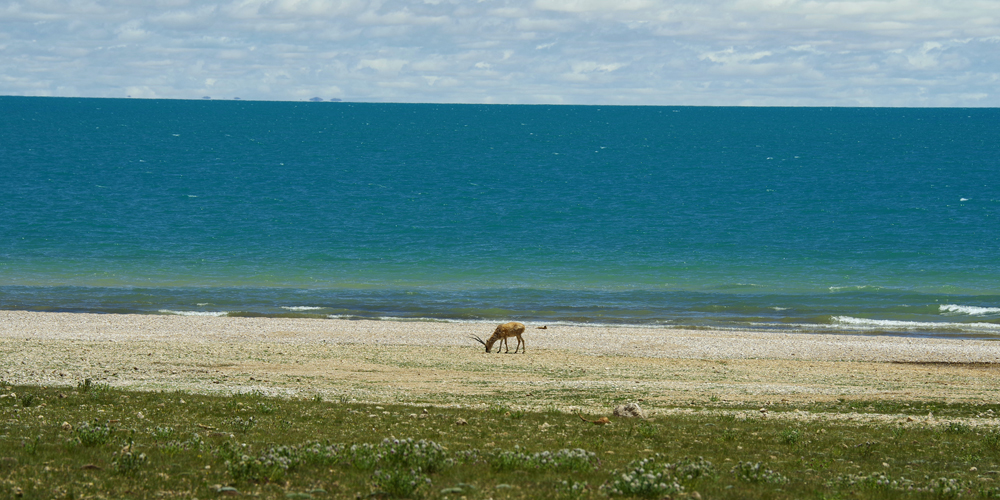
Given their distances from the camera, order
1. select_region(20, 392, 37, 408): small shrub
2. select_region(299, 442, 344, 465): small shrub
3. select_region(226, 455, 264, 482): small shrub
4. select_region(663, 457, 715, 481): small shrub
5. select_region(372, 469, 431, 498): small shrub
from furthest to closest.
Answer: select_region(20, 392, 37, 408): small shrub → select_region(299, 442, 344, 465): small shrub → select_region(663, 457, 715, 481): small shrub → select_region(226, 455, 264, 482): small shrub → select_region(372, 469, 431, 498): small shrub

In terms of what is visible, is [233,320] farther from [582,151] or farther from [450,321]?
[582,151]

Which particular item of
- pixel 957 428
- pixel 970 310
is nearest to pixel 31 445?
pixel 957 428

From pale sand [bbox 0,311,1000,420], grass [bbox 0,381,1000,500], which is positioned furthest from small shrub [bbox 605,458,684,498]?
pale sand [bbox 0,311,1000,420]

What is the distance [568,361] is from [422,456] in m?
20.2

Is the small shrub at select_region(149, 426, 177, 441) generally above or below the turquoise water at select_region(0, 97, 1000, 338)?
below

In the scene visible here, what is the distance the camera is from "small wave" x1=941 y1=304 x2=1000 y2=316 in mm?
46031

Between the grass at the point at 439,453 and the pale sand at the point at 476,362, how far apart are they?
12.6 feet

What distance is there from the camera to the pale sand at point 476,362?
2300cm

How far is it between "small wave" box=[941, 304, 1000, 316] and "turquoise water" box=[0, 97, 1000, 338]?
0.18m

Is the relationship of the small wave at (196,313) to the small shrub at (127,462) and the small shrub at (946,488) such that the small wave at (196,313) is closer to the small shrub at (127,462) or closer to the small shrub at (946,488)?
the small shrub at (127,462)

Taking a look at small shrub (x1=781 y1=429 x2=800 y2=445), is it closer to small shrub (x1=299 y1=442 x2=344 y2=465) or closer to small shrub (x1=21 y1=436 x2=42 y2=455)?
small shrub (x1=299 y1=442 x2=344 y2=465)

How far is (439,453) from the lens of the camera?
11703mm

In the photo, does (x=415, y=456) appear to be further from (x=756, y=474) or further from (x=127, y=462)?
(x=756, y=474)

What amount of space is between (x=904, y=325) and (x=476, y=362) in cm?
2519
